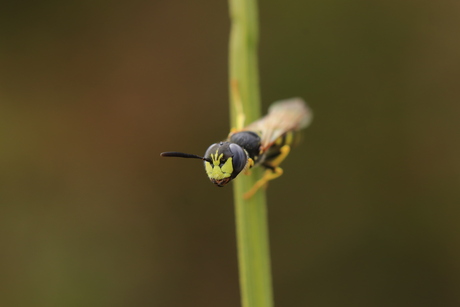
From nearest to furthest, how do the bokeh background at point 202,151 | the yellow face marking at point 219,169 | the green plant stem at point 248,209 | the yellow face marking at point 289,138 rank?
the green plant stem at point 248,209, the yellow face marking at point 219,169, the yellow face marking at point 289,138, the bokeh background at point 202,151

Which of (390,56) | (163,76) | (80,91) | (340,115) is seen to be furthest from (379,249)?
(80,91)

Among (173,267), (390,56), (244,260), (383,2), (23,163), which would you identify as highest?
(383,2)

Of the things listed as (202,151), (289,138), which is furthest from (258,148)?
(202,151)

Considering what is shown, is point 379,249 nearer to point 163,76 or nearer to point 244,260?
point 163,76

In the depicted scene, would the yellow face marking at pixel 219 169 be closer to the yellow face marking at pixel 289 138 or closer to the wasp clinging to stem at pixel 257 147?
the wasp clinging to stem at pixel 257 147

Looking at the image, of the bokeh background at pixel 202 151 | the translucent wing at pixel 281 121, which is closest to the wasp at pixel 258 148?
the translucent wing at pixel 281 121

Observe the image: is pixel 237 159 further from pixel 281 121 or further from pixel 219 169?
pixel 281 121

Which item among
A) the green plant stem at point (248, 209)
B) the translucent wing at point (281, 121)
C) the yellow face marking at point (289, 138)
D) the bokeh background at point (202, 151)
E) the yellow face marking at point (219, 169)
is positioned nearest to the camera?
the green plant stem at point (248, 209)
